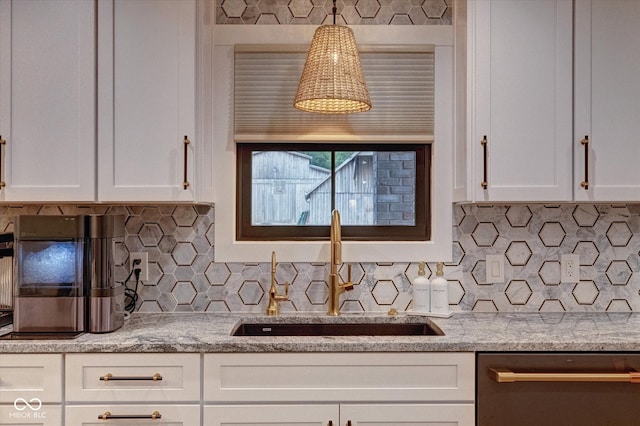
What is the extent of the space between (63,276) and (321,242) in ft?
3.37

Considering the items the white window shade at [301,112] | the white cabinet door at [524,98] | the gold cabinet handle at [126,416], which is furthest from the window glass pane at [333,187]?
the gold cabinet handle at [126,416]

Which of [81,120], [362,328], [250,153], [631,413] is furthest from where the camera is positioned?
[250,153]

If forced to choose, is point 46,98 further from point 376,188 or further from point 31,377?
point 376,188

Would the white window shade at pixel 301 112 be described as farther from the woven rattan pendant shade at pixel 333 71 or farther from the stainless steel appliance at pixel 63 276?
the stainless steel appliance at pixel 63 276

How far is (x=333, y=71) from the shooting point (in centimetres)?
183

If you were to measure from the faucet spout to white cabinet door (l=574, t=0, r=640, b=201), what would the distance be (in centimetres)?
93

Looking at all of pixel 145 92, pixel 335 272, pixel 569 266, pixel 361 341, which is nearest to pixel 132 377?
pixel 361 341

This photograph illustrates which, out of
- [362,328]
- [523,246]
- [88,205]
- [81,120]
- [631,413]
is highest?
[81,120]

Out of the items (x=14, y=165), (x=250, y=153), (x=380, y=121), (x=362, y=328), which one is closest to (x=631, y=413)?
(x=362, y=328)

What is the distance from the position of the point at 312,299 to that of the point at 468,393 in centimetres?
80

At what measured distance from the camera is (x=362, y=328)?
2098mm

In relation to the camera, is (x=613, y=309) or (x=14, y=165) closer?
(x=14, y=165)

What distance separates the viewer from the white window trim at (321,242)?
2.17 metres

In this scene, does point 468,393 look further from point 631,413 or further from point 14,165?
point 14,165
